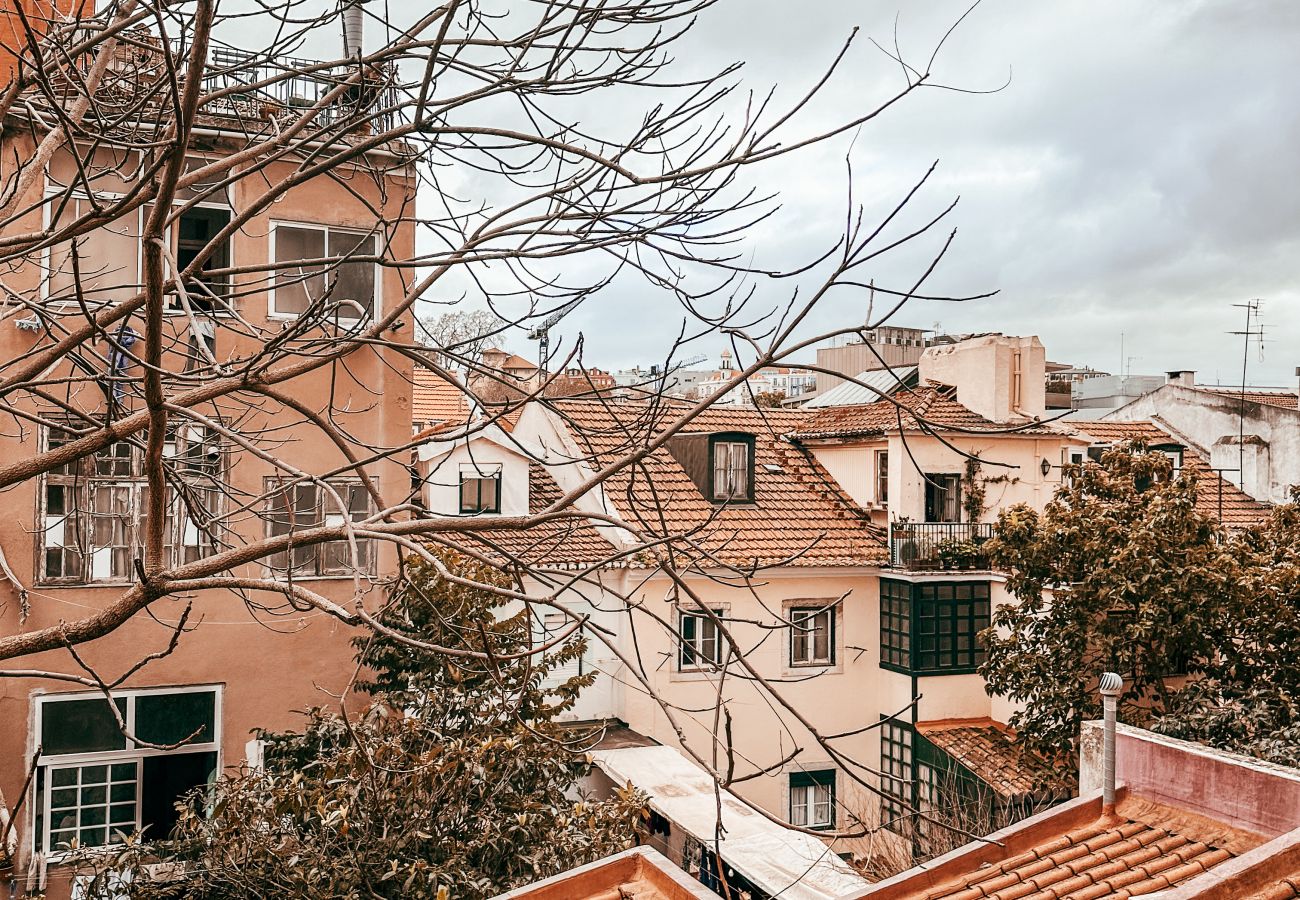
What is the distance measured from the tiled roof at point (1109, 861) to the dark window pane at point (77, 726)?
7722 mm

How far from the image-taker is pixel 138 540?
9617mm

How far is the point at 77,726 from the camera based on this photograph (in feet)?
32.1

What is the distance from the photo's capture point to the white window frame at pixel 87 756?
969cm

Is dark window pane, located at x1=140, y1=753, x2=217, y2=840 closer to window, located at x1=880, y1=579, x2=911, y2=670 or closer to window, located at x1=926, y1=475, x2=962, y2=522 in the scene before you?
window, located at x1=880, y1=579, x2=911, y2=670

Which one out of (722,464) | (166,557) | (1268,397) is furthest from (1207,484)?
(166,557)

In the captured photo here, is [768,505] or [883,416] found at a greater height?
[883,416]

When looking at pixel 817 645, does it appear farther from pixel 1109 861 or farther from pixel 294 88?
pixel 294 88

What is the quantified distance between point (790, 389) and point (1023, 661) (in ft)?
112

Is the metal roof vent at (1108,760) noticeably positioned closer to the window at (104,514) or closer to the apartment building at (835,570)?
the apartment building at (835,570)

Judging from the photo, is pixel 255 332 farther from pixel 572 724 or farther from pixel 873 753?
pixel 873 753

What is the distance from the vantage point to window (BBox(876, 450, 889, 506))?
19.2 meters

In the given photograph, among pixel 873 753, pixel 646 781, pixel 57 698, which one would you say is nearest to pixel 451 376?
pixel 57 698

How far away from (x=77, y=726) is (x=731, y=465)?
38.5ft

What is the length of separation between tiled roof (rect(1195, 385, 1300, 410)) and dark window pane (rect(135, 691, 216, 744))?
23960 mm
